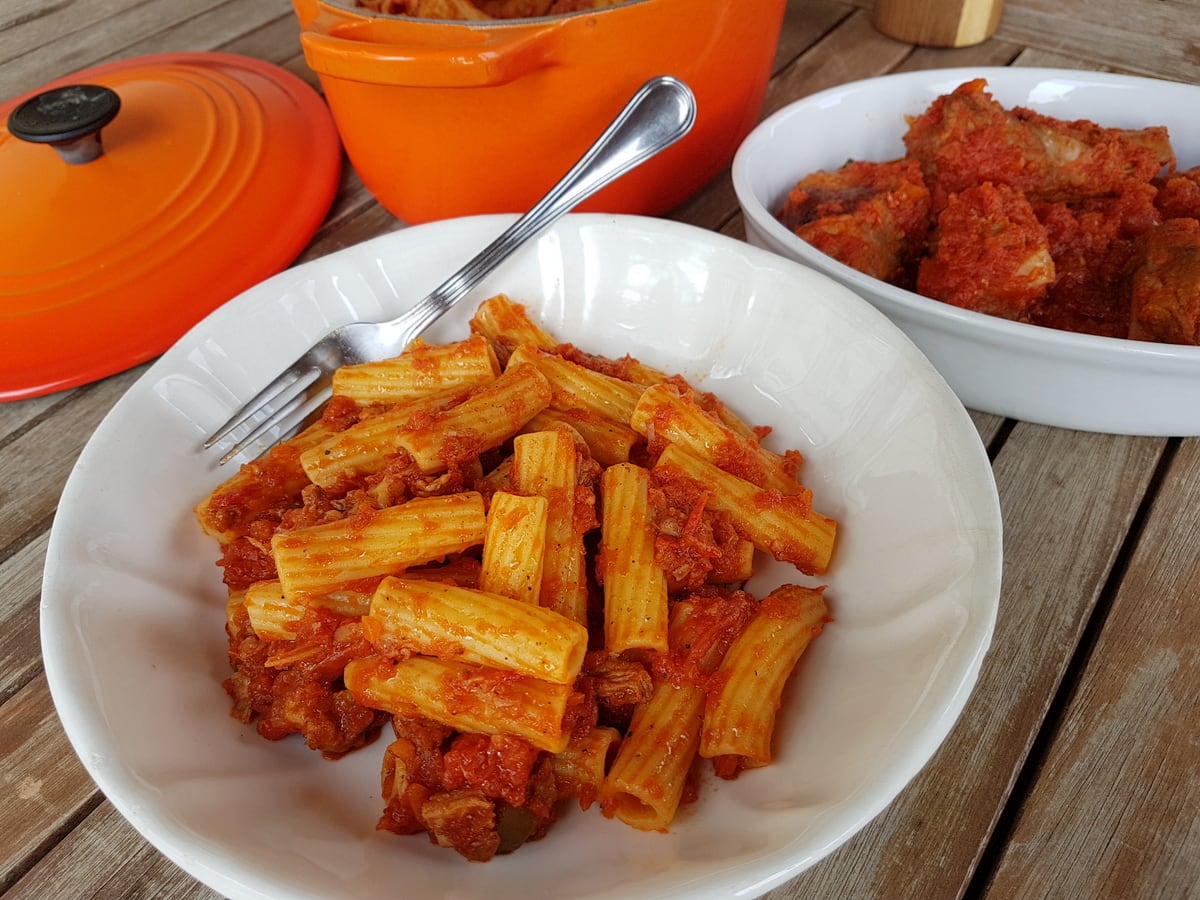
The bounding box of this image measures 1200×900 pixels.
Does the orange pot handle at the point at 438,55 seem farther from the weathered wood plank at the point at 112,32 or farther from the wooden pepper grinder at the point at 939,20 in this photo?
the weathered wood plank at the point at 112,32

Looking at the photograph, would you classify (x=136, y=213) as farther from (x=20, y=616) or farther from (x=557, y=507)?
(x=557, y=507)

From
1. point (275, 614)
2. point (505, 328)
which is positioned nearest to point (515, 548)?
point (275, 614)

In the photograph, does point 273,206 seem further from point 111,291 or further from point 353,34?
point 353,34

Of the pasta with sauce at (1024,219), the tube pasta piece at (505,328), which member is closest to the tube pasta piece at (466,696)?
the tube pasta piece at (505,328)

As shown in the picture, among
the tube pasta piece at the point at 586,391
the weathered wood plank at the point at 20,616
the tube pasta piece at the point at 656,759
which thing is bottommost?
the weathered wood plank at the point at 20,616

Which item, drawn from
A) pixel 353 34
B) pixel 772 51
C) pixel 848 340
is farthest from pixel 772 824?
pixel 772 51

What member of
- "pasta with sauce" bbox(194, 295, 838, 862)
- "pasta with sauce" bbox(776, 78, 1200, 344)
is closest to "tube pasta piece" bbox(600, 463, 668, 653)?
"pasta with sauce" bbox(194, 295, 838, 862)

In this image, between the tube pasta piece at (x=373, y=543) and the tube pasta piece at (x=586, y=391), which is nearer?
the tube pasta piece at (x=373, y=543)
